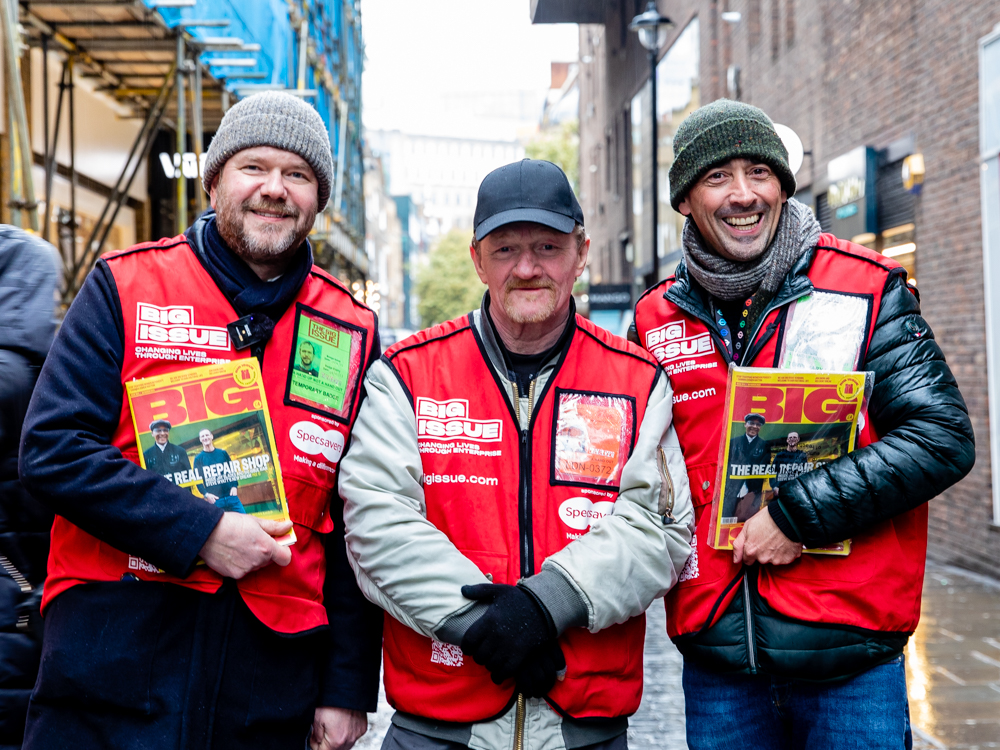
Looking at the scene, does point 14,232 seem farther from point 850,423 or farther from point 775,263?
point 850,423

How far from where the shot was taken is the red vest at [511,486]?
257 cm

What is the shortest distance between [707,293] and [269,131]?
1.36m

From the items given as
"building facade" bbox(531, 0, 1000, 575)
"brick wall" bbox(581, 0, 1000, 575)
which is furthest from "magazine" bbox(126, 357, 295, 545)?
"brick wall" bbox(581, 0, 1000, 575)

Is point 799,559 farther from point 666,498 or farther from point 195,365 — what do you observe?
point 195,365

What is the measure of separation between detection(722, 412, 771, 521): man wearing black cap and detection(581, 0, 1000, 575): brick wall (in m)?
7.31

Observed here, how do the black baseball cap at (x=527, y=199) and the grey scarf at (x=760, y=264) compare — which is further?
the grey scarf at (x=760, y=264)

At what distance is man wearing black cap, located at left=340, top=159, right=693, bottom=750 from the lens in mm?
2477

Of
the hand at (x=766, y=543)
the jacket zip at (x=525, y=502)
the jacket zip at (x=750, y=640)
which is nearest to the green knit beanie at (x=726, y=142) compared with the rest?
the jacket zip at (x=525, y=502)

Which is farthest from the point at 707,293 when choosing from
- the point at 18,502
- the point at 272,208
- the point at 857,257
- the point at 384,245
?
the point at 384,245

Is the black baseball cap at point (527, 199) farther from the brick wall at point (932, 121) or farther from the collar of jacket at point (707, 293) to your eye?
the brick wall at point (932, 121)

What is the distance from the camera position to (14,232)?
9.05 feet

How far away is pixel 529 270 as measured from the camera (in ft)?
9.05

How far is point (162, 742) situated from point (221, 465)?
0.70 meters

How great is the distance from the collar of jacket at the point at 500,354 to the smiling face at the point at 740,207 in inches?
19.1
